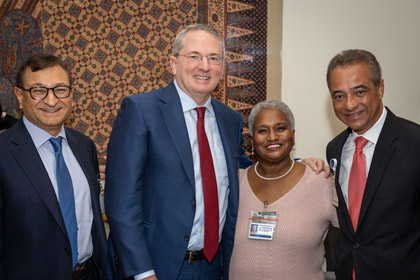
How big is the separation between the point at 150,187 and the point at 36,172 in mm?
522

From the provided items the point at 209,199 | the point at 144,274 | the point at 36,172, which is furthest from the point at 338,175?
the point at 36,172

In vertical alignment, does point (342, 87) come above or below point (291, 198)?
above

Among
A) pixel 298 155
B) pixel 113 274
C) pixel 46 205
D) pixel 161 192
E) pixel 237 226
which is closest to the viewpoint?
pixel 46 205

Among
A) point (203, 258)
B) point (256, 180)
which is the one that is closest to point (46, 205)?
point (203, 258)

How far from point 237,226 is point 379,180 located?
763mm

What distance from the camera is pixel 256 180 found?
2043 millimetres

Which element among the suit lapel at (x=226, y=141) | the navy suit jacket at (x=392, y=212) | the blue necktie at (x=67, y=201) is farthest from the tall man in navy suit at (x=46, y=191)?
the navy suit jacket at (x=392, y=212)

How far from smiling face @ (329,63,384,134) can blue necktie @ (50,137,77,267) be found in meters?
1.42

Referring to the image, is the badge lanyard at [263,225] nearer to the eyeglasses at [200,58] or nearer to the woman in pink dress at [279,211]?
the woman in pink dress at [279,211]

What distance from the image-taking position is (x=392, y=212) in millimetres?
1564

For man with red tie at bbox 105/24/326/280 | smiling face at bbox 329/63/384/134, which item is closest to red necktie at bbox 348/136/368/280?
smiling face at bbox 329/63/384/134

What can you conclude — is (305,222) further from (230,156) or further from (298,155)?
(298,155)

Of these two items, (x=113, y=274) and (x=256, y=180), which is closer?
(x=113, y=274)

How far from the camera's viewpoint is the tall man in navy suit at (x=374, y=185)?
156 cm
